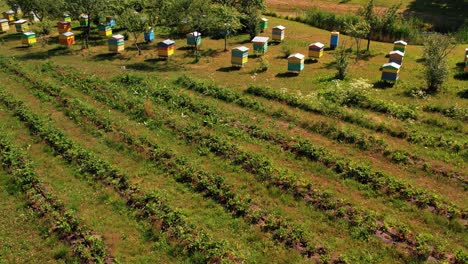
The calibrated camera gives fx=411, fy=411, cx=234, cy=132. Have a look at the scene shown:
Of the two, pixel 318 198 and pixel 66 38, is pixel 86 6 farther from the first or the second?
pixel 318 198

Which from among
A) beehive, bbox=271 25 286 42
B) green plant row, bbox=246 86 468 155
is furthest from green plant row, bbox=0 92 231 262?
beehive, bbox=271 25 286 42

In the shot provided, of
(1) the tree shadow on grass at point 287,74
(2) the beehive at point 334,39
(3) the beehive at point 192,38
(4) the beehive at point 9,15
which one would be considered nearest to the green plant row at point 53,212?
(1) the tree shadow on grass at point 287,74

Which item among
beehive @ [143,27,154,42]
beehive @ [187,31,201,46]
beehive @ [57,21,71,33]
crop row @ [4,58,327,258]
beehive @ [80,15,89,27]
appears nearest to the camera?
crop row @ [4,58,327,258]

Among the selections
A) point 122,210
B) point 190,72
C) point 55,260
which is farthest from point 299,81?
point 55,260

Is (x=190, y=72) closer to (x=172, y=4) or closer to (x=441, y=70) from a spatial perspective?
(x=172, y=4)

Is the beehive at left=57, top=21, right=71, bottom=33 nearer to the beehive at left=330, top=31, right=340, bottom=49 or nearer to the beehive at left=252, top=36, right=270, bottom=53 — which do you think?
the beehive at left=252, top=36, right=270, bottom=53

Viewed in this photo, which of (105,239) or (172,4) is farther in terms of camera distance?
(172,4)
